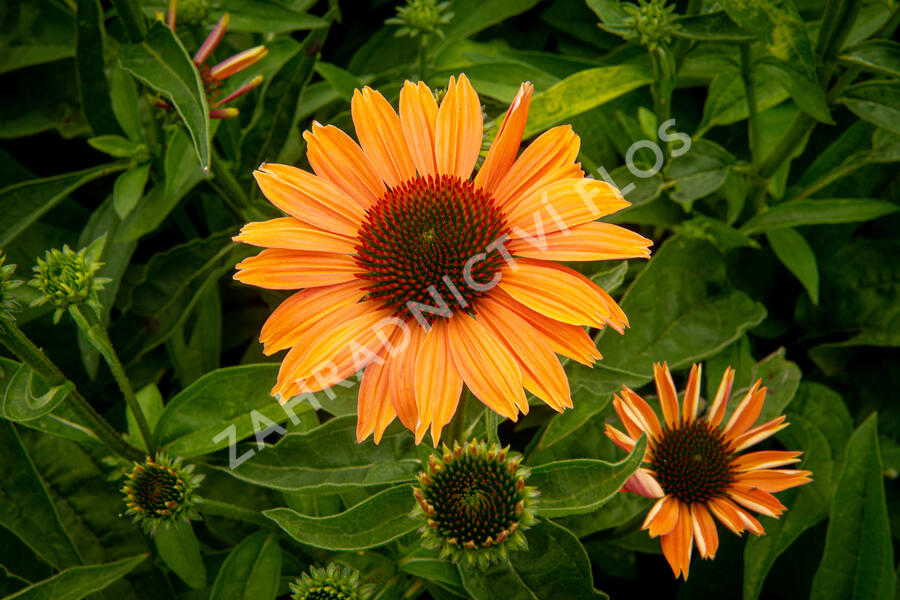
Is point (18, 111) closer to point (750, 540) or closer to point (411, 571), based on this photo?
point (411, 571)

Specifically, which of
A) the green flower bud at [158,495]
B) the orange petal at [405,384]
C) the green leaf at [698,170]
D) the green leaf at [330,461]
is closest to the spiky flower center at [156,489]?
the green flower bud at [158,495]

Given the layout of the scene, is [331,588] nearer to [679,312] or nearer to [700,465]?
[700,465]

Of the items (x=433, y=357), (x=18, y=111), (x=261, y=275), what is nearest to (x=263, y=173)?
(x=261, y=275)

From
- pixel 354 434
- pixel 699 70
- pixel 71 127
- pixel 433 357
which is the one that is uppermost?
pixel 71 127

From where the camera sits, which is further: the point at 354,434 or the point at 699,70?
the point at 699,70

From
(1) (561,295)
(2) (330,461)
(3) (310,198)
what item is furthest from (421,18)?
(2) (330,461)
